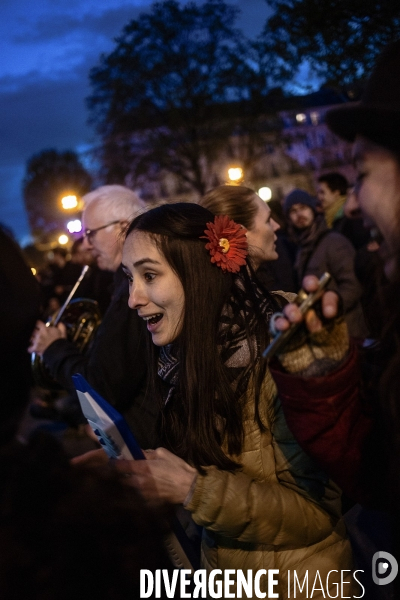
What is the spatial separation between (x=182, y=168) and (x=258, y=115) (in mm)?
4740

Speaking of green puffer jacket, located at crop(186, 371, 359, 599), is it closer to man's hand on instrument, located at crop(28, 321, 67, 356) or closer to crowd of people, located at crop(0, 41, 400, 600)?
crowd of people, located at crop(0, 41, 400, 600)

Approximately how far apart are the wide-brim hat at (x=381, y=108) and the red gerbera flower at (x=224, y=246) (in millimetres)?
803

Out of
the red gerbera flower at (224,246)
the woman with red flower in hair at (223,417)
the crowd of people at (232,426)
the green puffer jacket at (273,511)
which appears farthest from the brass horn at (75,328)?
the green puffer jacket at (273,511)

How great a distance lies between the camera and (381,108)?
4.64 ft

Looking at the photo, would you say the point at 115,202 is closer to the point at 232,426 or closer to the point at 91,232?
the point at 91,232

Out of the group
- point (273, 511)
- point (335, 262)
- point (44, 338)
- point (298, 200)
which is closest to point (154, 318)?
point (273, 511)

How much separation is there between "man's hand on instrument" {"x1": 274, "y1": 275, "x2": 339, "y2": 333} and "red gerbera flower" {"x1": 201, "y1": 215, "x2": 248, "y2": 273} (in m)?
0.84

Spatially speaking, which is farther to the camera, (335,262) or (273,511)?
(335,262)

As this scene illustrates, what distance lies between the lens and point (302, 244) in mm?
6137

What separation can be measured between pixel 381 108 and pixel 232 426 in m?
1.11

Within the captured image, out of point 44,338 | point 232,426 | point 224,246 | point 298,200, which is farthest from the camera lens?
point 298,200

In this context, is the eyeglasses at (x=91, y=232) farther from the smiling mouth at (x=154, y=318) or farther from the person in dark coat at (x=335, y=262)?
the person in dark coat at (x=335, y=262)

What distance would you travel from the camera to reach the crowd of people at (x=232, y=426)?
107 centimetres

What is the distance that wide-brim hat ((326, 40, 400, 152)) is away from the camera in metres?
1.40
